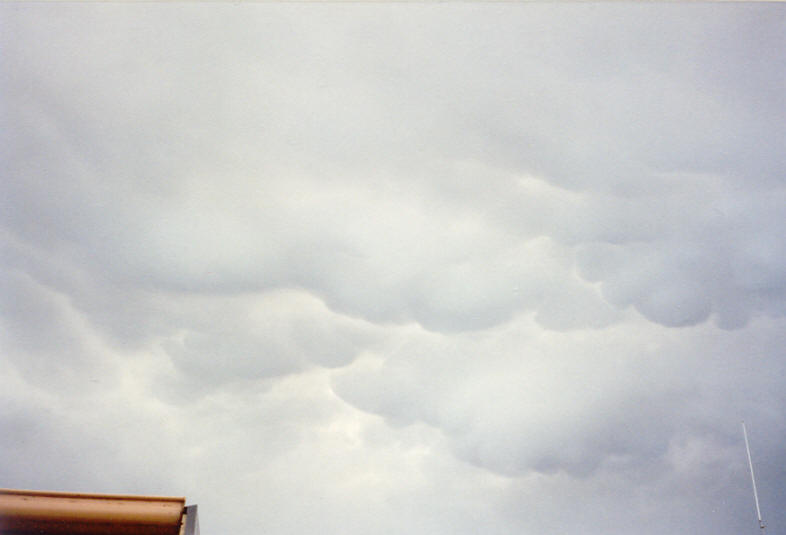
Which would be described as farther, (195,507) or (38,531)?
(195,507)

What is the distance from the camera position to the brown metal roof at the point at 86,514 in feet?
49.3

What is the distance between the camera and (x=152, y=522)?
1567cm

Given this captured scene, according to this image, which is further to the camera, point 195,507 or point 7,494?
point 195,507

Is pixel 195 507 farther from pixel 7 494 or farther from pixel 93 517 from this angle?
pixel 7 494

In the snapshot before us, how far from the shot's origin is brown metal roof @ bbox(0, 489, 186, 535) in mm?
15031

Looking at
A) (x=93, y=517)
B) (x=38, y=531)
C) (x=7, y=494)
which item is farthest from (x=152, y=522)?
(x=7, y=494)

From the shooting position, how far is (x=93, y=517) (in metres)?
15.4

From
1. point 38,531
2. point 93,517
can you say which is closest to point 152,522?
point 93,517

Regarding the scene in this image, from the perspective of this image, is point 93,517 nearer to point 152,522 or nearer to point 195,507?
point 152,522

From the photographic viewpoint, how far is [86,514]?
15391 millimetres

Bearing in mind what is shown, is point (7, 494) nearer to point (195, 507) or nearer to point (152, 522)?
point (152, 522)

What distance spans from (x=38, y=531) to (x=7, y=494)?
4.54 feet

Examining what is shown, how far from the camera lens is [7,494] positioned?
15.4 m

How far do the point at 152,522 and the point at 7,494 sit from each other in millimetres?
3780
